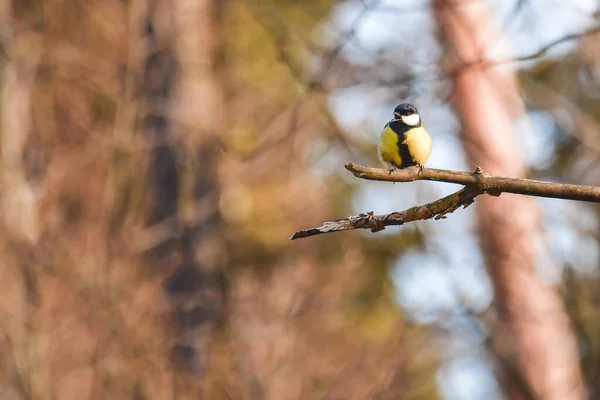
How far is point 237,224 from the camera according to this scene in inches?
351

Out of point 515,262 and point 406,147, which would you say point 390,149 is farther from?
point 515,262

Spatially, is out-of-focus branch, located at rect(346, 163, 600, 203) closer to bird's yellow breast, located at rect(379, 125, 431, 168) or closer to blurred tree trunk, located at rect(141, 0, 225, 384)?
bird's yellow breast, located at rect(379, 125, 431, 168)

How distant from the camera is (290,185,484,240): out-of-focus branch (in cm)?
Answer: 229

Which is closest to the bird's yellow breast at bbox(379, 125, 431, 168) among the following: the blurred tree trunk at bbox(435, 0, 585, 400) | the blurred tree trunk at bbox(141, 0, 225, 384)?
the blurred tree trunk at bbox(435, 0, 585, 400)

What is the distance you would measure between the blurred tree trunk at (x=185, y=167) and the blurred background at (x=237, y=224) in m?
0.02

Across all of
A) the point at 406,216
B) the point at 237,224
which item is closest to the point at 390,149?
the point at 406,216

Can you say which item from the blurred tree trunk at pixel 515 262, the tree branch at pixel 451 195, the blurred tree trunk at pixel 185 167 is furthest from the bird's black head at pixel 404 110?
the blurred tree trunk at pixel 185 167

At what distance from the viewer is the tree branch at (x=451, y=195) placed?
217 cm

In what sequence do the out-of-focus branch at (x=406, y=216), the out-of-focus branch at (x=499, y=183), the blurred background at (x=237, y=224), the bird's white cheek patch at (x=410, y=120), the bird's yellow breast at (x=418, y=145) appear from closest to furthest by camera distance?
the out-of-focus branch at (x=499, y=183)
the out-of-focus branch at (x=406, y=216)
the bird's yellow breast at (x=418, y=145)
the bird's white cheek patch at (x=410, y=120)
the blurred background at (x=237, y=224)

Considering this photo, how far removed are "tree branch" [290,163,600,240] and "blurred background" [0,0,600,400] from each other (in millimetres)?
2644

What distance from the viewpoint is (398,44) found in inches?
252

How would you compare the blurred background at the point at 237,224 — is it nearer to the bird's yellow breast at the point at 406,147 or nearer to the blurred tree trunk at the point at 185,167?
the blurred tree trunk at the point at 185,167

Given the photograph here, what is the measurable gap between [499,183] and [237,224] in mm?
6824

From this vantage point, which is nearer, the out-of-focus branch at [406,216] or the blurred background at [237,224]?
the out-of-focus branch at [406,216]
